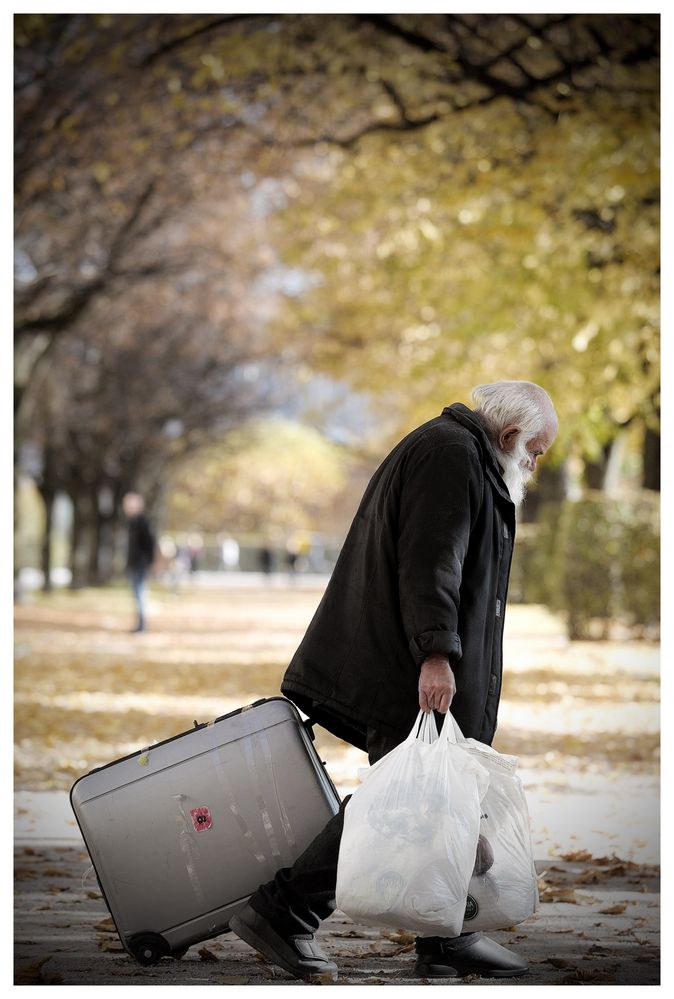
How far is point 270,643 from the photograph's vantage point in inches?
814

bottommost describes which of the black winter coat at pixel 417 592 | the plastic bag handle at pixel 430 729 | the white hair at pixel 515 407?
the plastic bag handle at pixel 430 729

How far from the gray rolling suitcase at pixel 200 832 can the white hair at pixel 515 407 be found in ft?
4.56

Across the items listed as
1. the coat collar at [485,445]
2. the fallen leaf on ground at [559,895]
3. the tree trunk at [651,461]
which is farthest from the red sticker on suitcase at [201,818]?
the tree trunk at [651,461]

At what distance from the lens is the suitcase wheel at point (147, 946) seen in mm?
4707

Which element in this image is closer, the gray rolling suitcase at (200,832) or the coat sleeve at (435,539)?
the coat sleeve at (435,539)

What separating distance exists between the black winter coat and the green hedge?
1425 cm

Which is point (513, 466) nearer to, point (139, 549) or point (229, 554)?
point (139, 549)

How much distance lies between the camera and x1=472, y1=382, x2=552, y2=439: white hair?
15.3 ft

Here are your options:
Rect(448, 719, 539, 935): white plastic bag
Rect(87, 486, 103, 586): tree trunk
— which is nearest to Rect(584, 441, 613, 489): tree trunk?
Rect(87, 486, 103, 586): tree trunk

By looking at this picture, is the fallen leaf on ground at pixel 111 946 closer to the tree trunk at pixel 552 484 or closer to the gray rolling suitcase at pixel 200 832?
the gray rolling suitcase at pixel 200 832

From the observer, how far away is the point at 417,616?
4.28 metres

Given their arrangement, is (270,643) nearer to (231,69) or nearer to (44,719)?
(44,719)

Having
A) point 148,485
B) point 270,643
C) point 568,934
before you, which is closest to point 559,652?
point 270,643

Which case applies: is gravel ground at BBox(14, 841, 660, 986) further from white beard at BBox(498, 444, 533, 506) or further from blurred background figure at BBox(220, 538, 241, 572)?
blurred background figure at BBox(220, 538, 241, 572)
